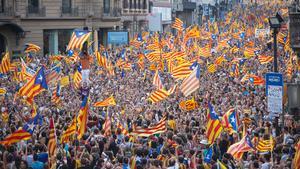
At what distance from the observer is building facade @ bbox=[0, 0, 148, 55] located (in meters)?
46.4

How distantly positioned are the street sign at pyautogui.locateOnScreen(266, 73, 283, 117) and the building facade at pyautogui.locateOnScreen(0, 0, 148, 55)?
102 ft

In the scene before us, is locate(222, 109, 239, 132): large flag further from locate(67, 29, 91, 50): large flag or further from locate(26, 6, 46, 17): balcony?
locate(26, 6, 46, 17): balcony

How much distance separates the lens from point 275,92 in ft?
57.0

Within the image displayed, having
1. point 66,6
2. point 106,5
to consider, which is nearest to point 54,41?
point 66,6

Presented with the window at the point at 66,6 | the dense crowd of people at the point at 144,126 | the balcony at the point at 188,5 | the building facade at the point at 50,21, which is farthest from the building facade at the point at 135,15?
Answer: the dense crowd of people at the point at 144,126

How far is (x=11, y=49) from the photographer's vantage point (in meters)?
46.8

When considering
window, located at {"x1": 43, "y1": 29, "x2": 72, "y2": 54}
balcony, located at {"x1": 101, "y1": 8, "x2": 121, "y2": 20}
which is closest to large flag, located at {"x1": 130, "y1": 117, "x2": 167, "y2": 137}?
window, located at {"x1": 43, "y1": 29, "x2": 72, "y2": 54}

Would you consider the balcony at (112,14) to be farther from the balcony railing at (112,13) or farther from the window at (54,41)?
the window at (54,41)

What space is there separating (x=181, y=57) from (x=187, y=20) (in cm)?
8042

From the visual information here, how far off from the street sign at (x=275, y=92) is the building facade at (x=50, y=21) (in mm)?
31000

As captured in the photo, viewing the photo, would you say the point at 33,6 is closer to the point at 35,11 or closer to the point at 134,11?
the point at 35,11

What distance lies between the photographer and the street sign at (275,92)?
1719 centimetres

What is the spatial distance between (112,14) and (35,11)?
11.7 metres

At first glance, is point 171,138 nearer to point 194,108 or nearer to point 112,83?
point 194,108
